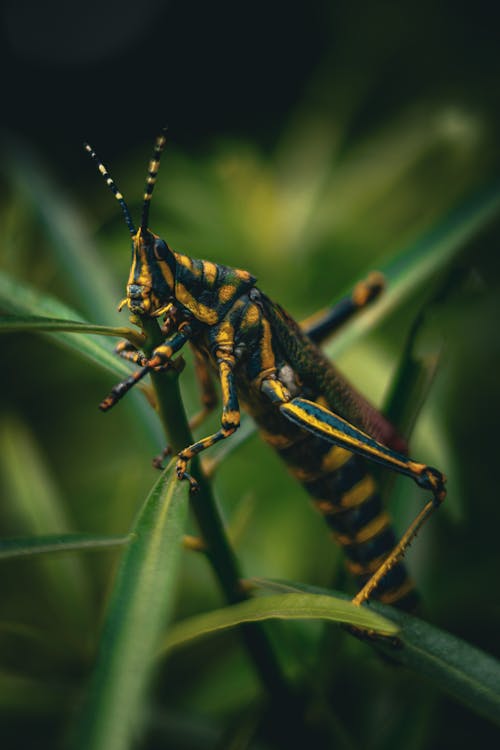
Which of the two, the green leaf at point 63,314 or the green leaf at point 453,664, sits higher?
the green leaf at point 63,314

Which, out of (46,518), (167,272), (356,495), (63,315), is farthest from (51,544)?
(46,518)

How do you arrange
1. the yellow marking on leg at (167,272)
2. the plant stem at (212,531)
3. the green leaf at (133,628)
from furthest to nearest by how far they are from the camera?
the yellow marking on leg at (167,272)
the plant stem at (212,531)
the green leaf at (133,628)

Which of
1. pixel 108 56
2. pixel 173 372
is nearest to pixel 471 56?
pixel 108 56

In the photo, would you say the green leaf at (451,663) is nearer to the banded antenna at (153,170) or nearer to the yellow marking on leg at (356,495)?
the yellow marking on leg at (356,495)

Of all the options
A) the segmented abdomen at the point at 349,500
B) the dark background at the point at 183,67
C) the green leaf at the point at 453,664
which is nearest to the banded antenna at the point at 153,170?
the segmented abdomen at the point at 349,500

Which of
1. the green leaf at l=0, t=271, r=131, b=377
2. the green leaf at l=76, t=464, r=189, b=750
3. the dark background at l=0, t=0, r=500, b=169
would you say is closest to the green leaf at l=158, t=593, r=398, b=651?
the green leaf at l=76, t=464, r=189, b=750

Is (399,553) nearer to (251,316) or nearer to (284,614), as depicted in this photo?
(284,614)
